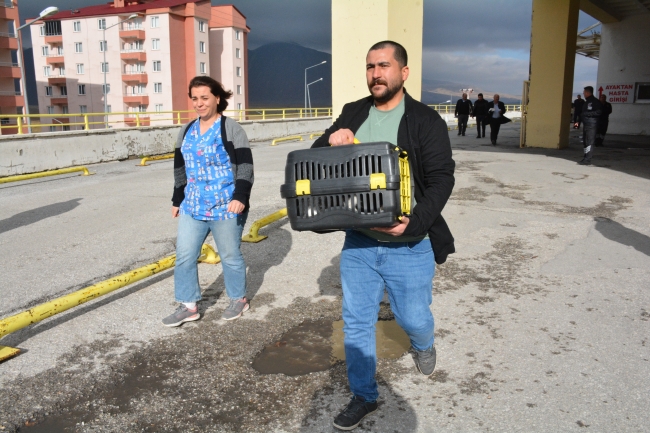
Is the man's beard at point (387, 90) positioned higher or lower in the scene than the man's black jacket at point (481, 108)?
lower

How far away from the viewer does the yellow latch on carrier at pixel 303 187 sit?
2.42 metres

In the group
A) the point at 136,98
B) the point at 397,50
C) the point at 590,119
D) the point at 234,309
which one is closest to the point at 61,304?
the point at 234,309

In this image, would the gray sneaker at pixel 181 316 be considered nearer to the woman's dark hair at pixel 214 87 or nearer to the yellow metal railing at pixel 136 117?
the woman's dark hair at pixel 214 87

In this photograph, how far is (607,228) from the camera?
6.95 metres

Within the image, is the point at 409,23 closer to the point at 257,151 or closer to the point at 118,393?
the point at 118,393

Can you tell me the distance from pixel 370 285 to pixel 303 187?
2.24 ft

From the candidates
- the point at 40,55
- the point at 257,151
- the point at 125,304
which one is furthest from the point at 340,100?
the point at 40,55

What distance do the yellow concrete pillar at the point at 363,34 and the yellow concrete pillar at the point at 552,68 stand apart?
395 inches

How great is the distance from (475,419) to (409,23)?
6.99 m

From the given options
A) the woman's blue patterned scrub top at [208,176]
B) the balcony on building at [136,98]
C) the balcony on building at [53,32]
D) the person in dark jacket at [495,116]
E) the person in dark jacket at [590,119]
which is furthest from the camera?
the balcony on building at [53,32]

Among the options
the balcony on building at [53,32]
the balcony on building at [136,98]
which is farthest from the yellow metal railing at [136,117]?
the balcony on building at [53,32]

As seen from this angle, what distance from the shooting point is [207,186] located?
3.99 m

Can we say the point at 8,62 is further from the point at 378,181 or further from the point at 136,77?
the point at 378,181

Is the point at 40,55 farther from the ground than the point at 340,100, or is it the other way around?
the point at 40,55
